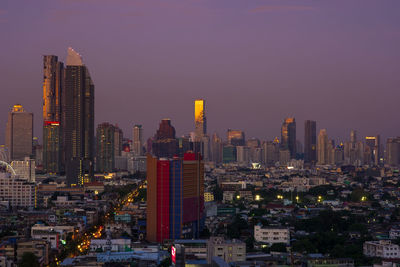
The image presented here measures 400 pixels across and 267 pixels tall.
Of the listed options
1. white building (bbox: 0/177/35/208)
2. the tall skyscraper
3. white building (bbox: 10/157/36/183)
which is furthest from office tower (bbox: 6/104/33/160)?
white building (bbox: 0/177/35/208)

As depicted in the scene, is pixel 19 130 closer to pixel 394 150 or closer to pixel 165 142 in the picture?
pixel 165 142

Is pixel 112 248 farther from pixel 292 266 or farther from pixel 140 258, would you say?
pixel 292 266

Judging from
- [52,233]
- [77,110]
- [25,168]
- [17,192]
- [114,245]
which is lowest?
[114,245]

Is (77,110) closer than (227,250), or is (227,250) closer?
(227,250)

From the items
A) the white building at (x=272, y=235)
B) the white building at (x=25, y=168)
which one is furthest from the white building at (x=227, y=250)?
the white building at (x=25, y=168)

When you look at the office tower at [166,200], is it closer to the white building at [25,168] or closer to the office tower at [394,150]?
the white building at [25,168]

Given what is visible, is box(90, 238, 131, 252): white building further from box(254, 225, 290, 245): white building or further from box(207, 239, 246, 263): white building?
box(254, 225, 290, 245): white building

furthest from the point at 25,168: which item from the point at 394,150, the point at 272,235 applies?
the point at 394,150
